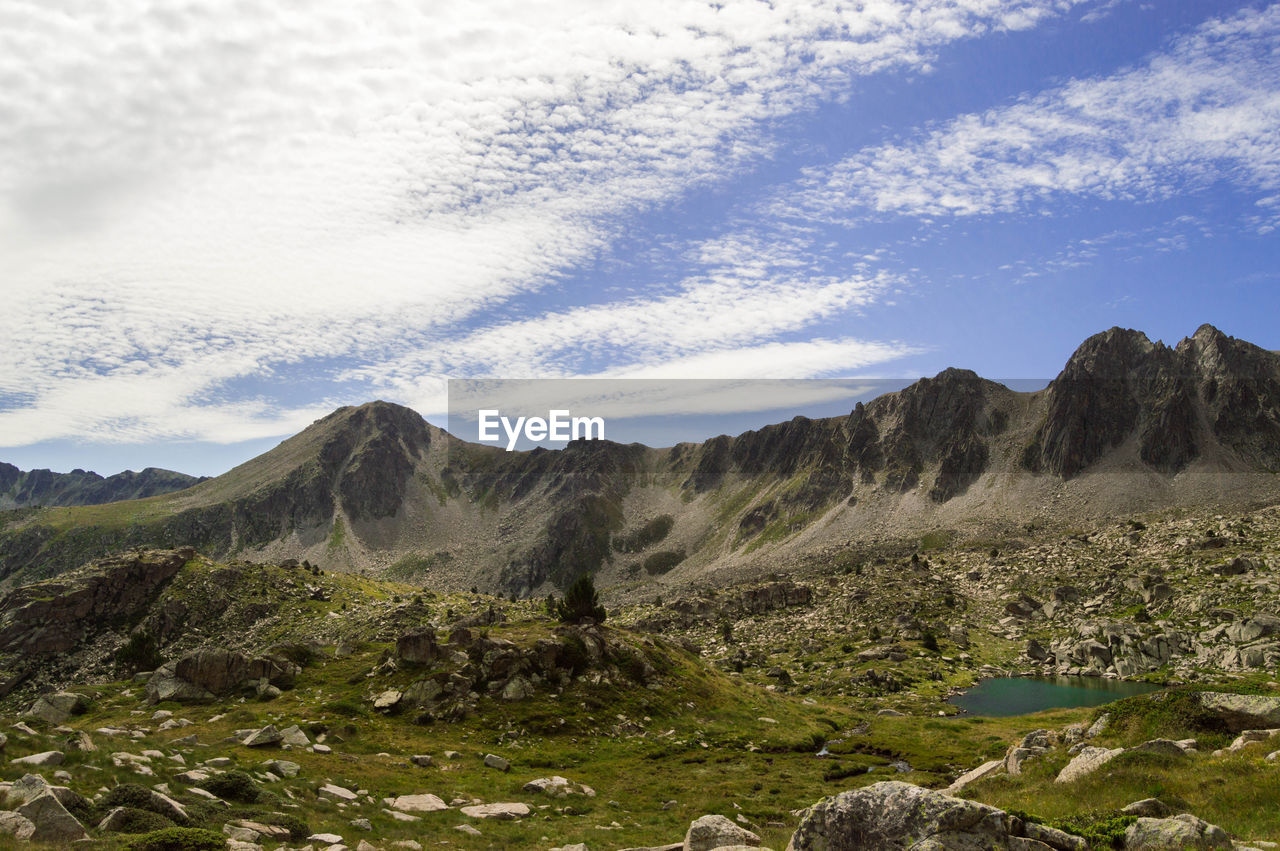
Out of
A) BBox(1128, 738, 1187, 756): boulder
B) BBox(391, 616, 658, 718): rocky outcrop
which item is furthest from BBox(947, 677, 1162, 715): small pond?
BBox(1128, 738, 1187, 756): boulder

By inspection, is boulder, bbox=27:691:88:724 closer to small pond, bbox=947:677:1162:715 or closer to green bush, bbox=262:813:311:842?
green bush, bbox=262:813:311:842

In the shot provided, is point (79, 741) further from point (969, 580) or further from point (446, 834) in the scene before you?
point (969, 580)

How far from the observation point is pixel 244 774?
28.5 m

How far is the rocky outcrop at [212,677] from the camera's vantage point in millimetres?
54750

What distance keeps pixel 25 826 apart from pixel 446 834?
52.2ft

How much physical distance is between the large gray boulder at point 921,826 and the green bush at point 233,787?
24414 mm

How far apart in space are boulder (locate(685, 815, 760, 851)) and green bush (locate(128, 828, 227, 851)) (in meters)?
14.2

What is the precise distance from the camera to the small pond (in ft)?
232

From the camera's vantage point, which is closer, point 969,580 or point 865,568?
point 969,580

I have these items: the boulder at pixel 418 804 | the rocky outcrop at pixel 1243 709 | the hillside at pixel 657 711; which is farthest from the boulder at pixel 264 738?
the rocky outcrop at pixel 1243 709

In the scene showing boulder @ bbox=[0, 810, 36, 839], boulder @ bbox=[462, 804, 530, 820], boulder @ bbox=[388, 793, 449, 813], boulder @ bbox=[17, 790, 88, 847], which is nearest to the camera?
boulder @ bbox=[0, 810, 36, 839]

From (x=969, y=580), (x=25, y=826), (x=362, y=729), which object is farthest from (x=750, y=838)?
(x=969, y=580)

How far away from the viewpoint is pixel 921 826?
13.1 meters

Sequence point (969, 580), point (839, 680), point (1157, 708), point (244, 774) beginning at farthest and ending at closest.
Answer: point (969, 580) < point (839, 680) < point (244, 774) < point (1157, 708)
